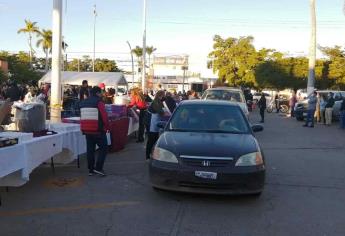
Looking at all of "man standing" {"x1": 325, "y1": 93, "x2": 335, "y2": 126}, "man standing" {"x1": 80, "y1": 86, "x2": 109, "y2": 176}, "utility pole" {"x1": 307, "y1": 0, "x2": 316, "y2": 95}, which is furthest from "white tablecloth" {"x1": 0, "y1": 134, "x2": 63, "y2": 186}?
"utility pole" {"x1": 307, "y1": 0, "x2": 316, "y2": 95}

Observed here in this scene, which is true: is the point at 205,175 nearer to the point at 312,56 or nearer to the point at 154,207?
the point at 154,207

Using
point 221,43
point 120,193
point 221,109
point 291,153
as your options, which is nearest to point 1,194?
point 120,193

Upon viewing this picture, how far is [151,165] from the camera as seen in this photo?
743cm

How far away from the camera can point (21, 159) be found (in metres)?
6.89

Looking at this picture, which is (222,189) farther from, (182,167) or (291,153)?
(291,153)

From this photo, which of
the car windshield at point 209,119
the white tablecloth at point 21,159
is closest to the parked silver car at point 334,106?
the car windshield at point 209,119

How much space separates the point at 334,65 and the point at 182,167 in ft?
134

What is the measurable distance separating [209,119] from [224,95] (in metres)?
11.0

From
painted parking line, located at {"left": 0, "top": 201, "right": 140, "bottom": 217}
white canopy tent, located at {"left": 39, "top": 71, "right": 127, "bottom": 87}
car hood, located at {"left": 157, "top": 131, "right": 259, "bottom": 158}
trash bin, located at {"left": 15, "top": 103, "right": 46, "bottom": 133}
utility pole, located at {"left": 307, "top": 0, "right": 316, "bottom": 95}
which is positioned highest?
utility pole, located at {"left": 307, "top": 0, "right": 316, "bottom": 95}

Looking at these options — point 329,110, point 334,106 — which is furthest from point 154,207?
point 334,106

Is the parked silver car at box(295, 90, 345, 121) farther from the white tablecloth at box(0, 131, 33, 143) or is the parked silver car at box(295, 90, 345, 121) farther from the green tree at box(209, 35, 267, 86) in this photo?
the green tree at box(209, 35, 267, 86)

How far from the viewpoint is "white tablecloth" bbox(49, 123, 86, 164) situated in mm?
9367

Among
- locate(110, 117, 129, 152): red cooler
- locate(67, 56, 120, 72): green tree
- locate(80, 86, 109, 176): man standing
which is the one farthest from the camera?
locate(67, 56, 120, 72): green tree

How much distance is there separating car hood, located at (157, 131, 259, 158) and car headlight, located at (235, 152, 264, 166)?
0.06 metres
